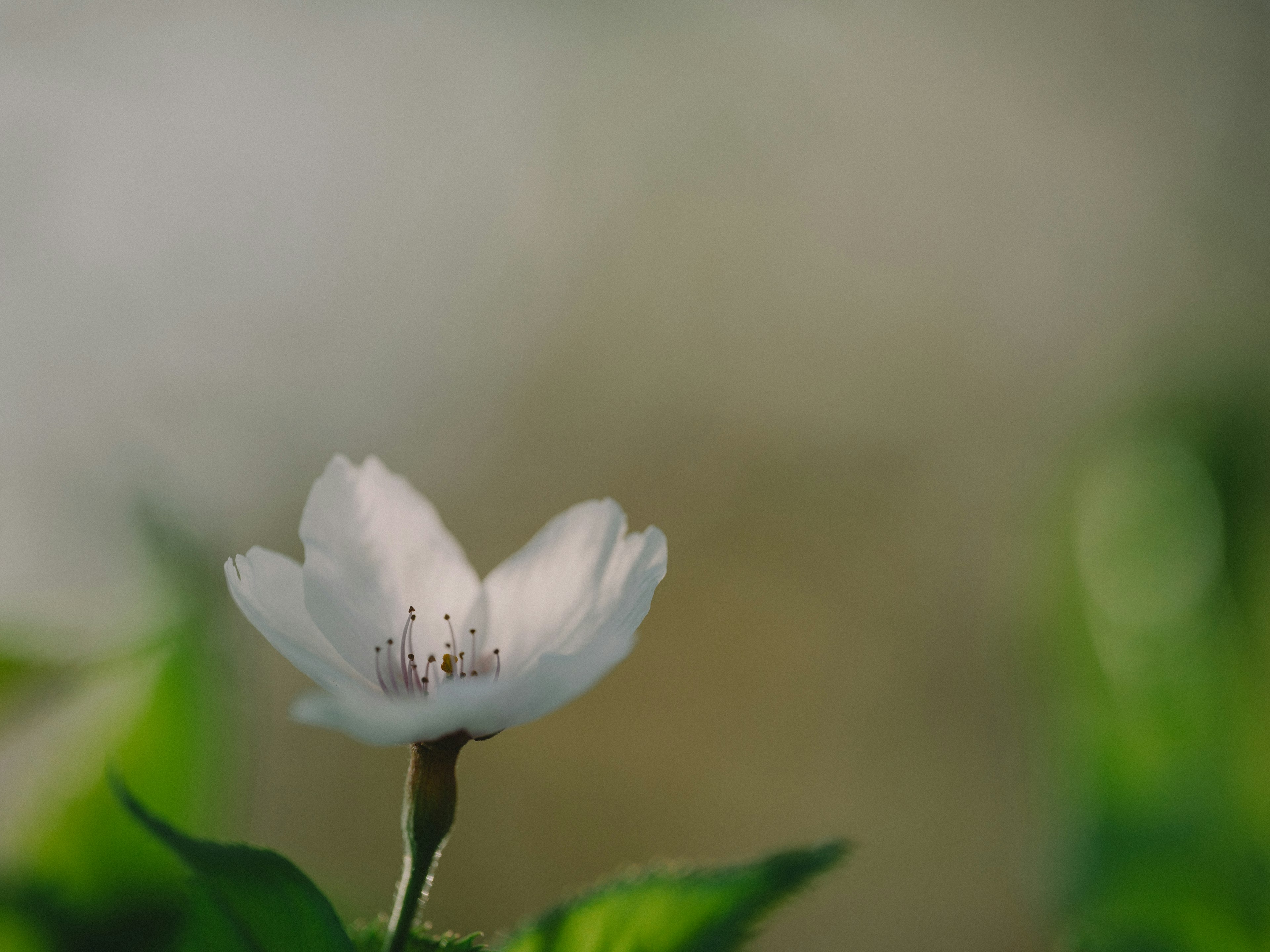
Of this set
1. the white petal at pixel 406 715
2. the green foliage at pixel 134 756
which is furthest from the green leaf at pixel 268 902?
the green foliage at pixel 134 756

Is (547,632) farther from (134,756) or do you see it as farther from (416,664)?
(134,756)

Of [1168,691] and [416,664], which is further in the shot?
[1168,691]

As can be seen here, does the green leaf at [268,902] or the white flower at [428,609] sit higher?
the white flower at [428,609]

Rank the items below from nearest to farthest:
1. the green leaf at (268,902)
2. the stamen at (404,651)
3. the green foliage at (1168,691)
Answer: the green leaf at (268,902) → the stamen at (404,651) → the green foliage at (1168,691)

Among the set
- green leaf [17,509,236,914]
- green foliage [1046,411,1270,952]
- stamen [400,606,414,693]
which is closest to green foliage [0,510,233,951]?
green leaf [17,509,236,914]

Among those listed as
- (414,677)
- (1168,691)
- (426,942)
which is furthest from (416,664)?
(1168,691)

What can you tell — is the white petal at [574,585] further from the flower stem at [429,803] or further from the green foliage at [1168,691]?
the green foliage at [1168,691]
